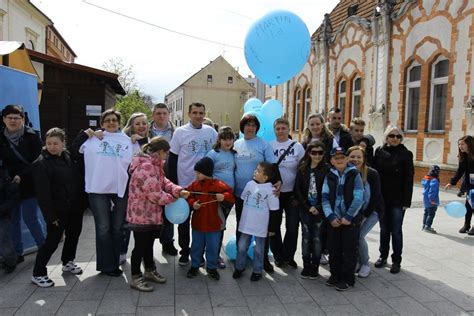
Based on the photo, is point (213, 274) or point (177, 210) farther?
point (213, 274)

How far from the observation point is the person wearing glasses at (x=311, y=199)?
426 cm

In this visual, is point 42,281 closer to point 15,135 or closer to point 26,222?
point 26,222

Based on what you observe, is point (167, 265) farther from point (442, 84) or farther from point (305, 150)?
point (442, 84)

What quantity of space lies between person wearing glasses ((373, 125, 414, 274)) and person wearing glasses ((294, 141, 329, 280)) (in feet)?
2.95

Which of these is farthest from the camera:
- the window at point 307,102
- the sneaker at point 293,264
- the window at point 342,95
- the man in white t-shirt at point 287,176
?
the window at point 307,102

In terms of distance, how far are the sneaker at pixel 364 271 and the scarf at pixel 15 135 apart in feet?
13.7

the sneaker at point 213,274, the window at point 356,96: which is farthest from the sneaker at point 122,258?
the window at point 356,96

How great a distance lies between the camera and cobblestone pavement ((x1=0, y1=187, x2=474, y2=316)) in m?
3.57

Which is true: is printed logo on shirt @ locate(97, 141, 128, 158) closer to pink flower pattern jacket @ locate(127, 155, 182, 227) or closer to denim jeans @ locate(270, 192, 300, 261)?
pink flower pattern jacket @ locate(127, 155, 182, 227)

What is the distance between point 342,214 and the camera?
410cm

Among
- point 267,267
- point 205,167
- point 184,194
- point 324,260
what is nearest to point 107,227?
point 184,194

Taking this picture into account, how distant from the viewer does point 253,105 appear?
20.8 feet

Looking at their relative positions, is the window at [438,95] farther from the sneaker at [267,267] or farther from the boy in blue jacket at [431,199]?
the sneaker at [267,267]

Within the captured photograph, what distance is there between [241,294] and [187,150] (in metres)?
1.76
